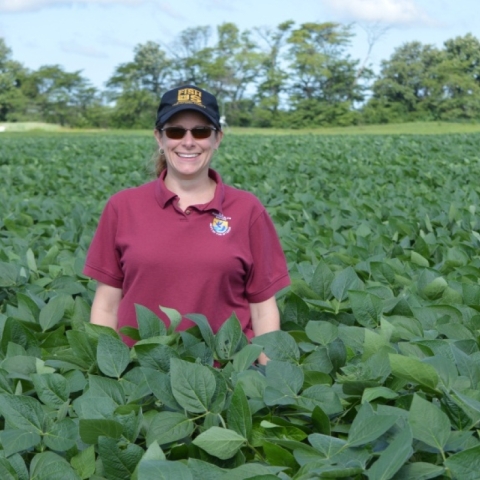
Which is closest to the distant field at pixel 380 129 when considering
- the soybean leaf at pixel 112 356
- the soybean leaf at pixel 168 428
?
the soybean leaf at pixel 112 356

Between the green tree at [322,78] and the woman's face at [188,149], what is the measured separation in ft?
248

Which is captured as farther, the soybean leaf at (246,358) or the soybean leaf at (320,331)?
the soybean leaf at (320,331)

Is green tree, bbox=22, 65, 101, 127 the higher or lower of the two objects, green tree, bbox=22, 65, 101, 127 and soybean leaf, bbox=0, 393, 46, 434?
the higher

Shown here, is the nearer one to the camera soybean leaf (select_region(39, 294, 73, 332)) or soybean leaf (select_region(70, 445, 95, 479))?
soybean leaf (select_region(70, 445, 95, 479))

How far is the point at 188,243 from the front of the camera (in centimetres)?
311

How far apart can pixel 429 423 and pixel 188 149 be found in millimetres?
1728

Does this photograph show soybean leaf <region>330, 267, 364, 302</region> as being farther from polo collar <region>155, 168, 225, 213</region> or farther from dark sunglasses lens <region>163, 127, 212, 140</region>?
dark sunglasses lens <region>163, 127, 212, 140</region>

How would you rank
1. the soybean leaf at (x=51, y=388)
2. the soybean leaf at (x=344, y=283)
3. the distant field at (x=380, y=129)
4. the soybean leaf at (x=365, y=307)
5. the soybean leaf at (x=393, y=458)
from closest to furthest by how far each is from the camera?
the soybean leaf at (x=393, y=458) → the soybean leaf at (x=51, y=388) → the soybean leaf at (x=365, y=307) → the soybean leaf at (x=344, y=283) → the distant field at (x=380, y=129)

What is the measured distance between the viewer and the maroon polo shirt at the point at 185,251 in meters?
3.11

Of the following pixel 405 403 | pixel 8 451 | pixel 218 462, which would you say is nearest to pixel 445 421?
pixel 405 403

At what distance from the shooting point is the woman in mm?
3111

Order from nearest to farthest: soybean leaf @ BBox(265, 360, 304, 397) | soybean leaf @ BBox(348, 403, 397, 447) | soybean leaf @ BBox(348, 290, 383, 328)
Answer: soybean leaf @ BBox(348, 403, 397, 447) → soybean leaf @ BBox(265, 360, 304, 397) → soybean leaf @ BBox(348, 290, 383, 328)

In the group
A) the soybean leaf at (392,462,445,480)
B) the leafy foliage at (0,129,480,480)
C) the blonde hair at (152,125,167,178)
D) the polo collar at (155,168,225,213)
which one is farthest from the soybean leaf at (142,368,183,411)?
the blonde hair at (152,125,167,178)

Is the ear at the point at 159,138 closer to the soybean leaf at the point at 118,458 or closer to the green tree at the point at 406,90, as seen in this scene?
the soybean leaf at the point at 118,458
